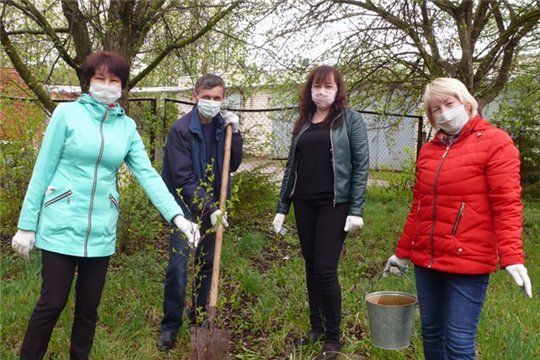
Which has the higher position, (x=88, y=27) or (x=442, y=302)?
(x=88, y=27)

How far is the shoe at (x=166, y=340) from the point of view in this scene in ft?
10.4

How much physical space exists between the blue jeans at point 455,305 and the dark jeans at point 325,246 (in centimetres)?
66

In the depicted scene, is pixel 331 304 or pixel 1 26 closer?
pixel 331 304

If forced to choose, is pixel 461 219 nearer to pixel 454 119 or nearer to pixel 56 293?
pixel 454 119

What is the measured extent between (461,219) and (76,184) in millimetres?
1837

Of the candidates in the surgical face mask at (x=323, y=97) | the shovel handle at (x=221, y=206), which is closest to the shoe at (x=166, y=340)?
the shovel handle at (x=221, y=206)

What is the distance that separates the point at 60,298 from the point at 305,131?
173cm

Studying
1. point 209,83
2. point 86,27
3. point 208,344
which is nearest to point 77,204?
point 208,344

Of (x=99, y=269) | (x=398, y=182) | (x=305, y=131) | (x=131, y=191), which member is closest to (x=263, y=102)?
(x=398, y=182)

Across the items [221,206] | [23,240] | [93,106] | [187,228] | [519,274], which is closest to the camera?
[519,274]

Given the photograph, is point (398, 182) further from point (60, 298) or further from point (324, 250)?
point (60, 298)

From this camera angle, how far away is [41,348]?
2383 mm

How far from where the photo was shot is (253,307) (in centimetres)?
389

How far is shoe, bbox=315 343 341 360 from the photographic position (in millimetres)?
3027
